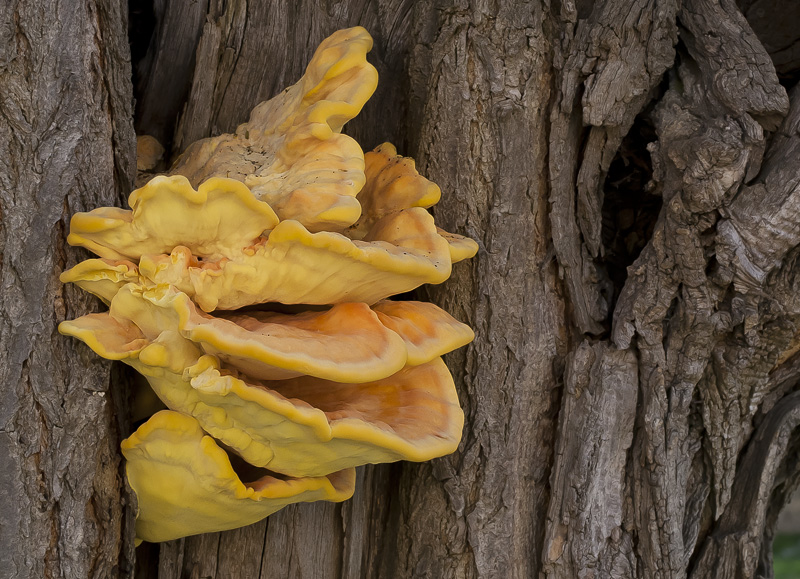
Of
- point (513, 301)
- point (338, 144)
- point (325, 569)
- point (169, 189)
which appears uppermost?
point (338, 144)

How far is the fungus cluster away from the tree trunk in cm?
44

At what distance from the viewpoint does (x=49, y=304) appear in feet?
6.34

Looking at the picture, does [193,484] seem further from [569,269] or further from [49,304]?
[569,269]

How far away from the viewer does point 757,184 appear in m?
2.29

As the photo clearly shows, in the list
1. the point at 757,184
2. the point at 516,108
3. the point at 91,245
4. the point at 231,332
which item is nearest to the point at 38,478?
the point at 91,245

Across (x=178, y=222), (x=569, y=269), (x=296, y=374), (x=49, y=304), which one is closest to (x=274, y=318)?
(x=296, y=374)

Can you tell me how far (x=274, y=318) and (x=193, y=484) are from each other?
50cm

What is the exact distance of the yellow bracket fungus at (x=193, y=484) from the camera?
6.07 feet

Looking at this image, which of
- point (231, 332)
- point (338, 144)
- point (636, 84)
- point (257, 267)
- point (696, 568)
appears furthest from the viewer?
point (696, 568)

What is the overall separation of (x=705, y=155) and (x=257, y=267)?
4.88 ft

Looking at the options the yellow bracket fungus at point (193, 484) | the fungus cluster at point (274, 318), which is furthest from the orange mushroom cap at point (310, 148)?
the yellow bracket fungus at point (193, 484)

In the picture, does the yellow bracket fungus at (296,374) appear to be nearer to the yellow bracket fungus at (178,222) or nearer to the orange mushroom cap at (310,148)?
the yellow bracket fungus at (178,222)

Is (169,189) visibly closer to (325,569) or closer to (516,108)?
(516,108)

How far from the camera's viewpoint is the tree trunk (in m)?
2.35
